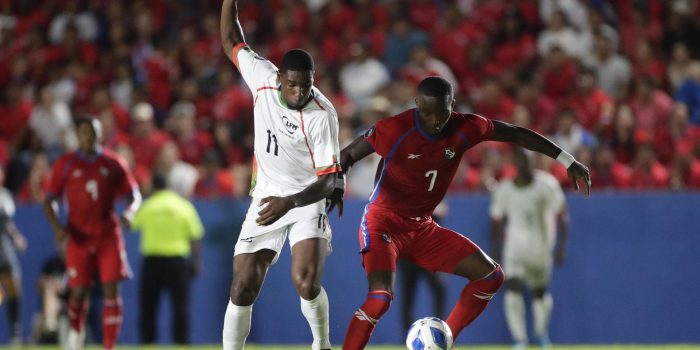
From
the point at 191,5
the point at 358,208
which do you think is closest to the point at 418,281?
the point at 358,208

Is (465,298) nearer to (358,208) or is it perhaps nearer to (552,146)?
(552,146)

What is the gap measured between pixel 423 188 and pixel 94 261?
13.2ft

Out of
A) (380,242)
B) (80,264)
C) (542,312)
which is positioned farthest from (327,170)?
(542,312)

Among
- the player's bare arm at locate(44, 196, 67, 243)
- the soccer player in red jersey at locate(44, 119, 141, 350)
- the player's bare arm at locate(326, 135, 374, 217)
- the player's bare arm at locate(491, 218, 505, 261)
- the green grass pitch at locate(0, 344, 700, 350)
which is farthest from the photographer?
the player's bare arm at locate(491, 218, 505, 261)

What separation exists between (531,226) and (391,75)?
4201 mm

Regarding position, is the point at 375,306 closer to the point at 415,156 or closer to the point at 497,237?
the point at 415,156

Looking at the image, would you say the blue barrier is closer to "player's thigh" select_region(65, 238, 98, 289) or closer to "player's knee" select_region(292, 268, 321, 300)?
"player's thigh" select_region(65, 238, 98, 289)

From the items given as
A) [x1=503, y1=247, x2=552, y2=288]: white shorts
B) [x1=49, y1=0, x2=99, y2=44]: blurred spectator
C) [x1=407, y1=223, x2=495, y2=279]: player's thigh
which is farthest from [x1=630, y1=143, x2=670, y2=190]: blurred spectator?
[x1=49, y1=0, x2=99, y2=44]: blurred spectator

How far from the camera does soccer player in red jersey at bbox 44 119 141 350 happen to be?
37.4 ft

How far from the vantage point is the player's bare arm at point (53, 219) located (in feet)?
37.0

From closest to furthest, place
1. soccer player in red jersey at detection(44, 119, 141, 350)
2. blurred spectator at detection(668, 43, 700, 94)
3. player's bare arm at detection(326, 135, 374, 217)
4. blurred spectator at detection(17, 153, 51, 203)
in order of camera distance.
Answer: player's bare arm at detection(326, 135, 374, 217)
soccer player in red jersey at detection(44, 119, 141, 350)
blurred spectator at detection(17, 153, 51, 203)
blurred spectator at detection(668, 43, 700, 94)

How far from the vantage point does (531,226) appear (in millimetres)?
14023

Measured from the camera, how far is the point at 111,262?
37.5ft

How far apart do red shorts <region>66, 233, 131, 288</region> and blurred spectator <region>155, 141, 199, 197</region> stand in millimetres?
3302
